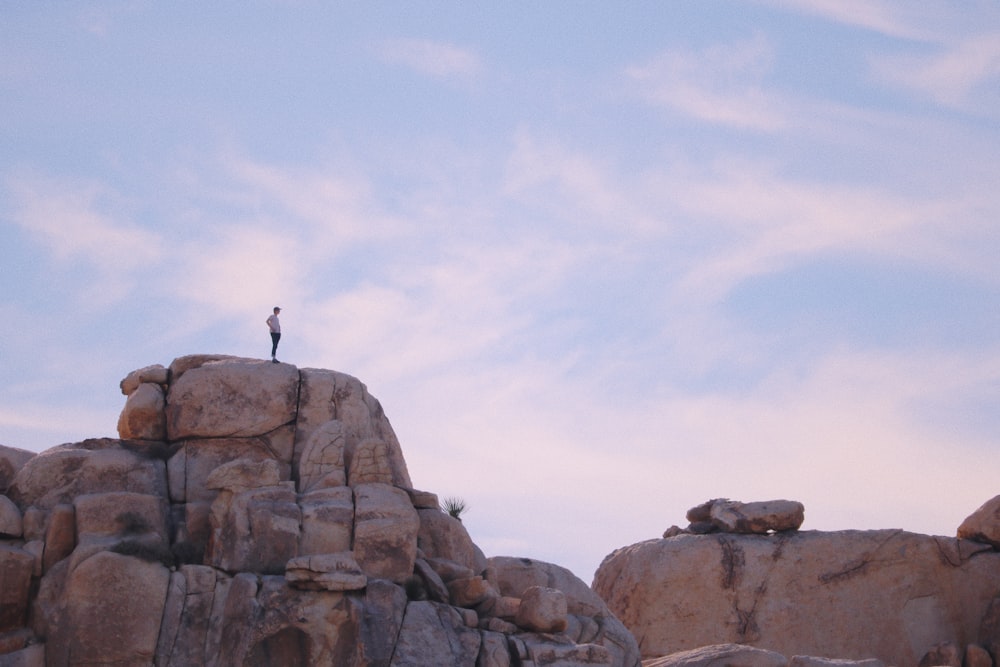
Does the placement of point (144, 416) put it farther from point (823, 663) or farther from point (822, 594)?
point (822, 594)

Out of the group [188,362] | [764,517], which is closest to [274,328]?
[188,362]

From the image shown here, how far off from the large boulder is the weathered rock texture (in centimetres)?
378

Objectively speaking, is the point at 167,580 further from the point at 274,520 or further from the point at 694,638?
the point at 694,638

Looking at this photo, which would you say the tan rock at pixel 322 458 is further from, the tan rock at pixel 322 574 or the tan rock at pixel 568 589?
the tan rock at pixel 568 589

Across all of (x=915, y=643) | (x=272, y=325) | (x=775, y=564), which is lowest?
(x=915, y=643)

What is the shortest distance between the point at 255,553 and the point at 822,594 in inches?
588

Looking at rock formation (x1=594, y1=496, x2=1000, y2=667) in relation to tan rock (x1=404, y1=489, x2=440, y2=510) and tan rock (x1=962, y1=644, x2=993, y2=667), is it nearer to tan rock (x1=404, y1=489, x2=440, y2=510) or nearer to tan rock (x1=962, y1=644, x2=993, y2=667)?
tan rock (x1=962, y1=644, x2=993, y2=667)

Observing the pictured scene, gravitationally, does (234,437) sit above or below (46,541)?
above

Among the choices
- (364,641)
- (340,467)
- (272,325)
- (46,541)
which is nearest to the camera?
(364,641)

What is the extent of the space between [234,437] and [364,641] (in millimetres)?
7162

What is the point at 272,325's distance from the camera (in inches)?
1427

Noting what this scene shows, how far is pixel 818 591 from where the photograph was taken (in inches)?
1473

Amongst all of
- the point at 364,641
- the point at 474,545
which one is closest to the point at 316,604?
the point at 364,641

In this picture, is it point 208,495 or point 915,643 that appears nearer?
point 208,495
